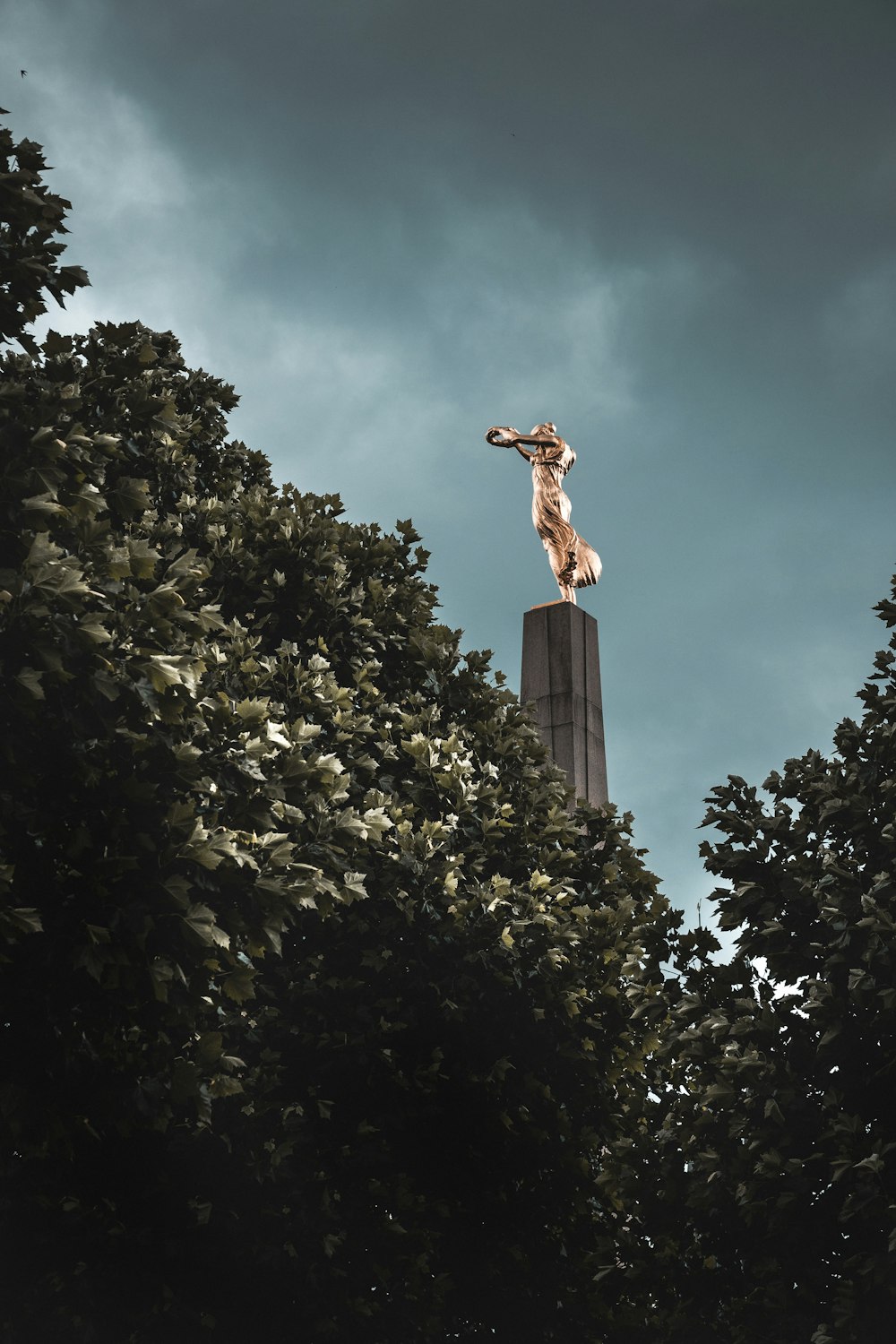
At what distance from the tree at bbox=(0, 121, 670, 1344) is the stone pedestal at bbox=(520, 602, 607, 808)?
4.62m

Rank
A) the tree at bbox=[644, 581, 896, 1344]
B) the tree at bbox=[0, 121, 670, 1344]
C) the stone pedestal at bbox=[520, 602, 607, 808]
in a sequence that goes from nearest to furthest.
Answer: the tree at bbox=[0, 121, 670, 1344] < the tree at bbox=[644, 581, 896, 1344] < the stone pedestal at bbox=[520, 602, 607, 808]

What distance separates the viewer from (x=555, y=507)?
72.6 ft

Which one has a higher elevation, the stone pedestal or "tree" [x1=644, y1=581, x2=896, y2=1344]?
the stone pedestal

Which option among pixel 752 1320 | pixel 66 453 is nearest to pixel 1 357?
pixel 66 453

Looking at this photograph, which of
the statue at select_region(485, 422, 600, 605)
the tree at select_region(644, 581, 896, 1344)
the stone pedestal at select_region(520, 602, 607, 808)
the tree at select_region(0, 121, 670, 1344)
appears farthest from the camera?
the statue at select_region(485, 422, 600, 605)

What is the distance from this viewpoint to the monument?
19906 millimetres

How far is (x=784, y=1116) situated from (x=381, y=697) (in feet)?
18.3

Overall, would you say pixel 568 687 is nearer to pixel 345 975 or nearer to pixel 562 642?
pixel 562 642

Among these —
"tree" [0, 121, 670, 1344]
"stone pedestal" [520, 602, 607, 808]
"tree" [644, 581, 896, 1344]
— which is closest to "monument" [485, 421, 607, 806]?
"stone pedestal" [520, 602, 607, 808]

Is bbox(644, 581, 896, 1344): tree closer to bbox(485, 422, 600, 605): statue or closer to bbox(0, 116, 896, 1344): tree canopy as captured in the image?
bbox(0, 116, 896, 1344): tree canopy

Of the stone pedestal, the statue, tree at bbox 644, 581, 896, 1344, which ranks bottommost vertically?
tree at bbox 644, 581, 896, 1344

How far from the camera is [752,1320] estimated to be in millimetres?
10242

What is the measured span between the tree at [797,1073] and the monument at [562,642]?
7599 mm

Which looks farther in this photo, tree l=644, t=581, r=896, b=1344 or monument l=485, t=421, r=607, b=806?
monument l=485, t=421, r=607, b=806
